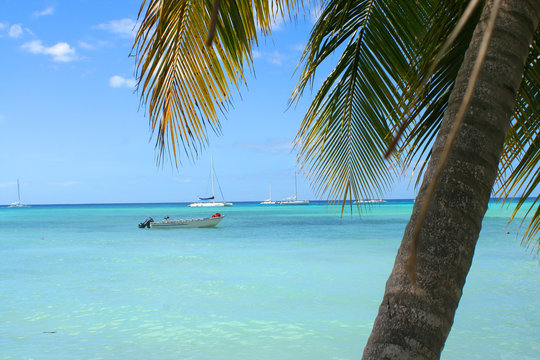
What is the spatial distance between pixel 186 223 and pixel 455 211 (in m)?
30.5

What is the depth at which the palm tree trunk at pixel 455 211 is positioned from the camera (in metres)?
1.09

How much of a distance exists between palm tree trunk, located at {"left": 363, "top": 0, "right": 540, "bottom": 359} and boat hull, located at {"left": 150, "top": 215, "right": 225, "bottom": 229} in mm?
29991

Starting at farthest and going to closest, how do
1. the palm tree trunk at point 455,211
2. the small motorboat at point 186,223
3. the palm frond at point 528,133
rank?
the small motorboat at point 186,223 < the palm frond at point 528,133 < the palm tree trunk at point 455,211

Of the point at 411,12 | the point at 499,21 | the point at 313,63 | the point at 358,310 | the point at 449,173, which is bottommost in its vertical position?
the point at 358,310

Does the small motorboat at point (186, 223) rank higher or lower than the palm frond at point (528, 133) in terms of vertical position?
lower

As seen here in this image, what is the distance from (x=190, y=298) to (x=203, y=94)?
8.36 m

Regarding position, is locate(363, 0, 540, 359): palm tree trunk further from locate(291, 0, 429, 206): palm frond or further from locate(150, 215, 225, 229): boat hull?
locate(150, 215, 225, 229): boat hull

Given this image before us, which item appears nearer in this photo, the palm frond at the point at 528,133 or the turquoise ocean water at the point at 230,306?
the palm frond at the point at 528,133

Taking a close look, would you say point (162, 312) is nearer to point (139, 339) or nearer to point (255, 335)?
point (139, 339)

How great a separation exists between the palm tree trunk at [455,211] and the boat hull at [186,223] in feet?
98.4

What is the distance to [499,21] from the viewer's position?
51.6 inches

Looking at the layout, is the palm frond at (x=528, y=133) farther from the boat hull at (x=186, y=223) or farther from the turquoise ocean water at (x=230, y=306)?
the boat hull at (x=186, y=223)

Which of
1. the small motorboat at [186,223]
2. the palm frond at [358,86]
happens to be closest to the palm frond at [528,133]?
the palm frond at [358,86]

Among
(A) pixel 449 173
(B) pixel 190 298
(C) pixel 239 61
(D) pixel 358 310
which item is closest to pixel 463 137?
(A) pixel 449 173
